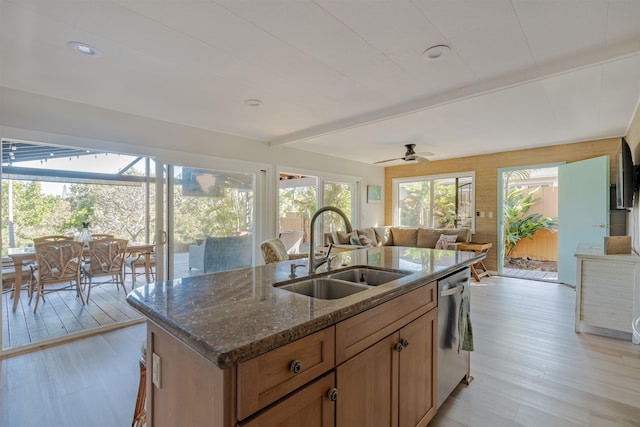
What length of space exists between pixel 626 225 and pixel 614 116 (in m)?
1.78

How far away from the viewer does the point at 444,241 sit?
235 inches

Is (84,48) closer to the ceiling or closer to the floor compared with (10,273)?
closer to the ceiling

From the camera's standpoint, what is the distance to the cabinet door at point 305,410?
0.84m

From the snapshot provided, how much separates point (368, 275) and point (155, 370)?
4.09 ft

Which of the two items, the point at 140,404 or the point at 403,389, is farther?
the point at 140,404

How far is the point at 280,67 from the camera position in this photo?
2406mm

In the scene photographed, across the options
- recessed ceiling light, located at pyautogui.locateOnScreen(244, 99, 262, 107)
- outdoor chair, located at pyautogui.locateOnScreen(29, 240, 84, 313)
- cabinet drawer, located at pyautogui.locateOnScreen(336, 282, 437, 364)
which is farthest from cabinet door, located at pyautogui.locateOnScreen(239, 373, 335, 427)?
outdoor chair, located at pyautogui.locateOnScreen(29, 240, 84, 313)

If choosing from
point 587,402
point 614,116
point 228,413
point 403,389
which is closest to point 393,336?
point 403,389

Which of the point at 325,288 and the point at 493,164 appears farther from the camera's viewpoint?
the point at 493,164

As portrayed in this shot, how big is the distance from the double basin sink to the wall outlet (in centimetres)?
57

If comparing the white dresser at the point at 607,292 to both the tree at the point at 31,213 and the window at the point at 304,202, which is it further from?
the tree at the point at 31,213

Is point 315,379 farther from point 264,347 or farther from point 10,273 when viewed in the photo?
point 10,273

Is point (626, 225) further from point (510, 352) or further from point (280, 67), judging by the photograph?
point (280, 67)

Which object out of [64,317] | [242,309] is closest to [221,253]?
[64,317]
